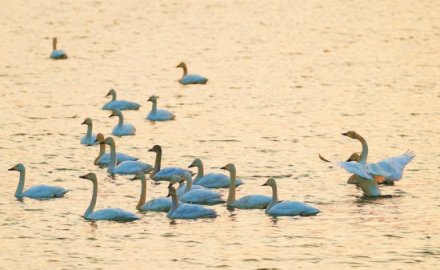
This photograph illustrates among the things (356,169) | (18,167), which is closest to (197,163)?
(356,169)

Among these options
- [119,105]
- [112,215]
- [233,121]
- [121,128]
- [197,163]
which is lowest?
[112,215]

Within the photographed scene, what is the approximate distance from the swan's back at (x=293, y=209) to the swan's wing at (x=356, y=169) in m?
1.69

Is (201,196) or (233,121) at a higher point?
(233,121)

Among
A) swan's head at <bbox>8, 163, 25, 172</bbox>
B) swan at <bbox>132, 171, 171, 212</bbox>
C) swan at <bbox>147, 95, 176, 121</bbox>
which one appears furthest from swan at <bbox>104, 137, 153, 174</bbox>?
swan at <bbox>147, 95, 176, 121</bbox>

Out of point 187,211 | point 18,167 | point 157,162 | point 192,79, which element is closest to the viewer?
point 187,211

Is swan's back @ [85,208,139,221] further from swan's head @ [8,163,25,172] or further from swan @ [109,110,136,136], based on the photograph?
swan @ [109,110,136,136]

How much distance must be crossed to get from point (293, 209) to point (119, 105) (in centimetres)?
1158

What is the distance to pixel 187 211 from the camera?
20812 millimetres

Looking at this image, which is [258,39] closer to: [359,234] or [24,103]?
[24,103]

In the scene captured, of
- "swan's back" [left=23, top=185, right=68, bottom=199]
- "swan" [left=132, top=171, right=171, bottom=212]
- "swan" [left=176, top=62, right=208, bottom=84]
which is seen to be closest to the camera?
"swan" [left=132, top=171, right=171, bottom=212]

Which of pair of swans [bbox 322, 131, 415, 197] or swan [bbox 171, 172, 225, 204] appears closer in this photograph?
swan [bbox 171, 172, 225, 204]

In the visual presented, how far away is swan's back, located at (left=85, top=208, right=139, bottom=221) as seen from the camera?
20.6 metres

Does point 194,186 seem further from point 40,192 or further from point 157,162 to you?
point 40,192

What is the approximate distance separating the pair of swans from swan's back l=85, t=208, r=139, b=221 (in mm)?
3560
